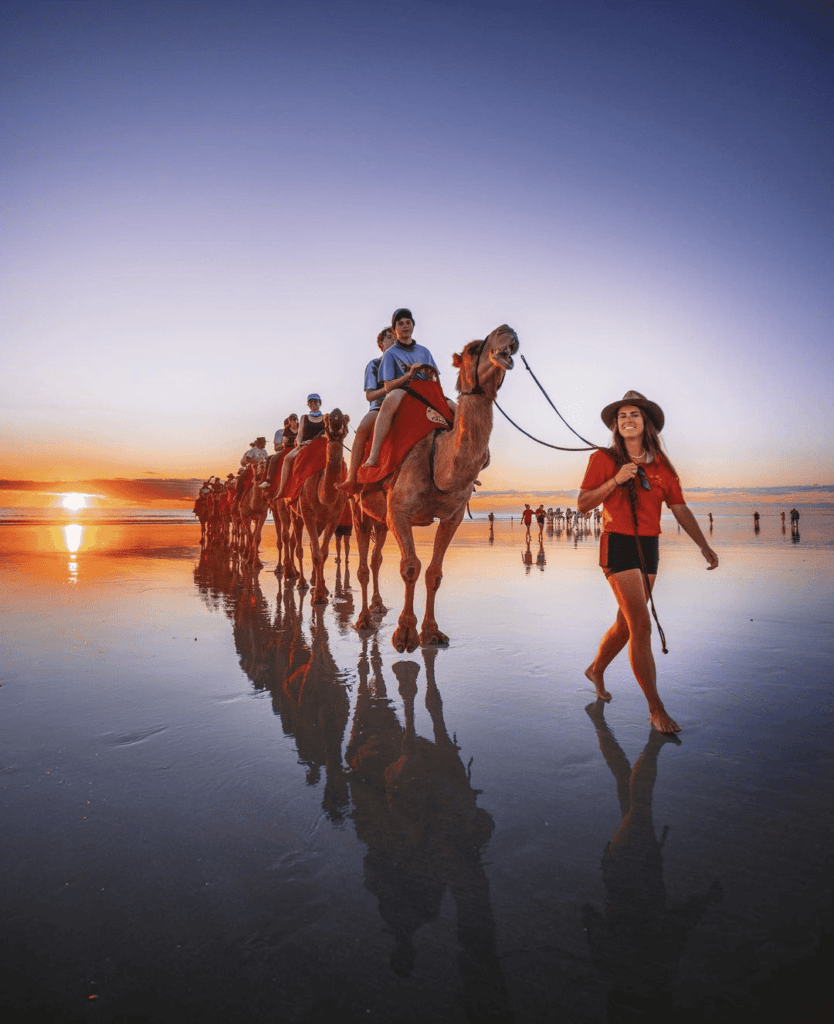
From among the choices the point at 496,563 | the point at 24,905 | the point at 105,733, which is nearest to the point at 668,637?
the point at 105,733

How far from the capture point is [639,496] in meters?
3.87

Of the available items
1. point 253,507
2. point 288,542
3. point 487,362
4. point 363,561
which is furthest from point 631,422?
point 253,507

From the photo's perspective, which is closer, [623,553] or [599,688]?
[623,553]

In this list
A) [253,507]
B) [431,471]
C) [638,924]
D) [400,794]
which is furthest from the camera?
[253,507]

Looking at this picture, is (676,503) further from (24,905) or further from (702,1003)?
(24,905)

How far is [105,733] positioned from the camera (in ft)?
11.9

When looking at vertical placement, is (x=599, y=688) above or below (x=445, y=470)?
below

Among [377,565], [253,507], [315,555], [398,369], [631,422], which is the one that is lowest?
[377,565]

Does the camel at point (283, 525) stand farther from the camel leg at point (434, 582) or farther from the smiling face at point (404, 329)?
the camel leg at point (434, 582)

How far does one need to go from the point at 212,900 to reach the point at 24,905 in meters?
0.67

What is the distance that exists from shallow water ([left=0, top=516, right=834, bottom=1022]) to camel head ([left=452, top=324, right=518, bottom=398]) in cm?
268

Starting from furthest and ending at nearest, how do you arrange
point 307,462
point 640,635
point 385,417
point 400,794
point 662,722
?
point 307,462, point 385,417, point 640,635, point 662,722, point 400,794

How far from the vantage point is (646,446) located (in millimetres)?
4004

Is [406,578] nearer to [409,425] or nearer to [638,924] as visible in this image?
[409,425]
